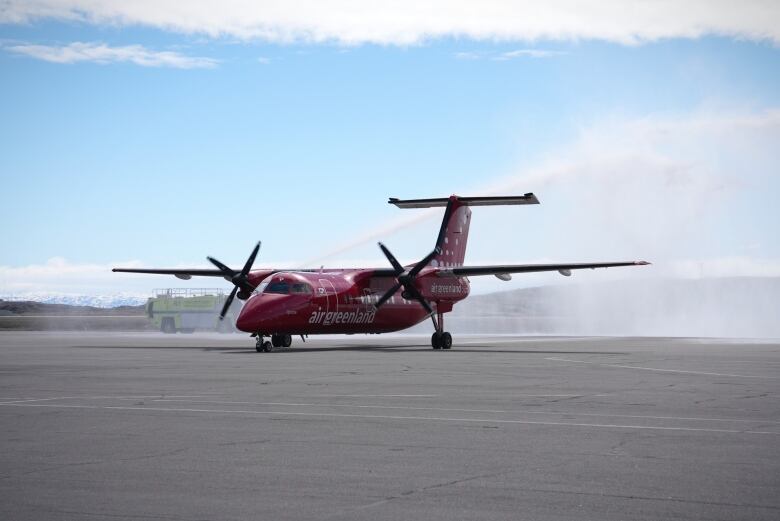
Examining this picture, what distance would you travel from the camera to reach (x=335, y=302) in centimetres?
4225

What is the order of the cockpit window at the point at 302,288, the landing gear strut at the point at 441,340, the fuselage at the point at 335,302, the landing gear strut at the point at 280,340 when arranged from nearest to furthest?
the fuselage at the point at 335,302
the cockpit window at the point at 302,288
the landing gear strut at the point at 280,340
the landing gear strut at the point at 441,340

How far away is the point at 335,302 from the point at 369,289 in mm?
3035

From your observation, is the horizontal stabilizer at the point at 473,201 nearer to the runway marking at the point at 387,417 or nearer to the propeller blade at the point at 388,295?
the propeller blade at the point at 388,295

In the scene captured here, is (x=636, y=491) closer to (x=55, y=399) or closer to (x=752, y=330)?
(x=55, y=399)

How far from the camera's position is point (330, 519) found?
794 centimetres

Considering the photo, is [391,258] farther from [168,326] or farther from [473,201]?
[168,326]

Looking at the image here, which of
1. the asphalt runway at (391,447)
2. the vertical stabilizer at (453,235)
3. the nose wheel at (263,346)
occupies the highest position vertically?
the vertical stabilizer at (453,235)

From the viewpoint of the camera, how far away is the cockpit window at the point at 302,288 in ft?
131

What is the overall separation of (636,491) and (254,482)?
3817 millimetres

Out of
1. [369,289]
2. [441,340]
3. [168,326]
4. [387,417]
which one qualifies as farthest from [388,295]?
[168,326]

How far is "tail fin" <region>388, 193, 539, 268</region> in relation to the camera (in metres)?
45.6

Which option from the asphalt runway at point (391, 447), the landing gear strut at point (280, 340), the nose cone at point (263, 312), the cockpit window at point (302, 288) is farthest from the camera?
the landing gear strut at point (280, 340)

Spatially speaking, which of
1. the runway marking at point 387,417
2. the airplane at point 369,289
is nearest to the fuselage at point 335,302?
the airplane at point 369,289

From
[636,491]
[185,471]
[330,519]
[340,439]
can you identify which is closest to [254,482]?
[185,471]
